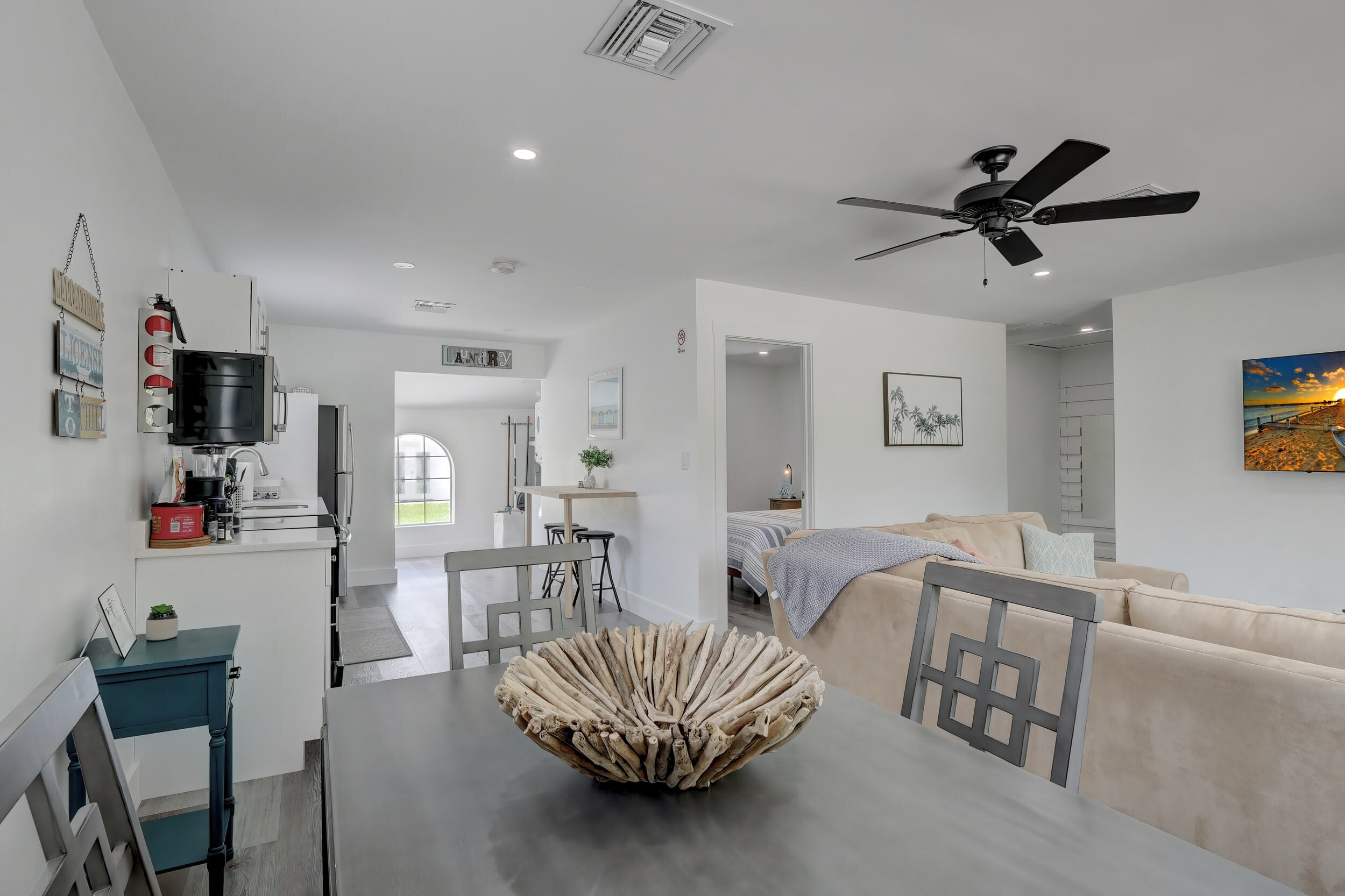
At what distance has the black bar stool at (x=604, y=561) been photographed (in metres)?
5.77

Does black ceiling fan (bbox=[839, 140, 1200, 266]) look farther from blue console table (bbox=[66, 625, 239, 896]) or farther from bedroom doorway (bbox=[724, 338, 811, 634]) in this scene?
bedroom doorway (bbox=[724, 338, 811, 634])

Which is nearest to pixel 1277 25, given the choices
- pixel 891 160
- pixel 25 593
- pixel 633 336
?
pixel 891 160

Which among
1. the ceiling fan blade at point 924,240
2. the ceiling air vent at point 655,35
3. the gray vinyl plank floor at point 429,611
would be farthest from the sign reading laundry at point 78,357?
the ceiling fan blade at point 924,240

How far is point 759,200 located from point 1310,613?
2.55m

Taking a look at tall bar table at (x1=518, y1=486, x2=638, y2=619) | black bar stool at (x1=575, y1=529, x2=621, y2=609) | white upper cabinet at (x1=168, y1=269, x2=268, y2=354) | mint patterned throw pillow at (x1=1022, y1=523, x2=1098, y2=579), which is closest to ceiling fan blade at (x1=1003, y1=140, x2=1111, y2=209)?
mint patterned throw pillow at (x1=1022, y1=523, x2=1098, y2=579)

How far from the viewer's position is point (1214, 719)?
159 cm

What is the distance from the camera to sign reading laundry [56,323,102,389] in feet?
5.66

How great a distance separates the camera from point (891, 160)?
2.92 meters

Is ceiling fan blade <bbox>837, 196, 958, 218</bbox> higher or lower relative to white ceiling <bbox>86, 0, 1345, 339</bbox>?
lower

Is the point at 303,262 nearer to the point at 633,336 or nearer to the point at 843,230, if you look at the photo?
the point at 633,336

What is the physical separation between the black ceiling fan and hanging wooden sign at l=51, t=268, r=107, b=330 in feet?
7.81

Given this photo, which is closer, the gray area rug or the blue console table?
the blue console table

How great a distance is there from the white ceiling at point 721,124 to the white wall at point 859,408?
2.56ft

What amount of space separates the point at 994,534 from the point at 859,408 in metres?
1.66
